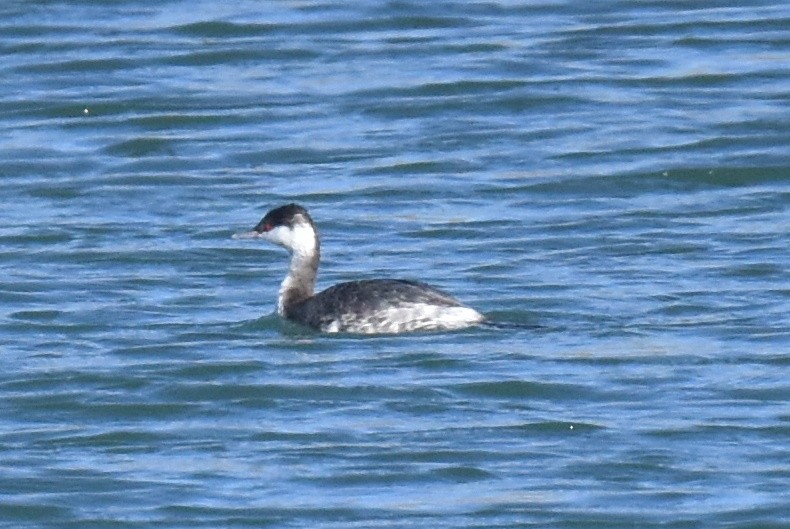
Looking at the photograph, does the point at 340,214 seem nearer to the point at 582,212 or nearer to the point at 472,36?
the point at 582,212

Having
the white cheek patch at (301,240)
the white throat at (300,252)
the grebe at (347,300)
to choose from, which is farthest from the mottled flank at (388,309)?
the white cheek patch at (301,240)

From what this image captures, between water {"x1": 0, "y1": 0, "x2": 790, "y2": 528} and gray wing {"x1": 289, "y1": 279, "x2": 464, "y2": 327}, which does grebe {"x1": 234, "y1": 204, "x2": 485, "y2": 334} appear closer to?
gray wing {"x1": 289, "y1": 279, "x2": 464, "y2": 327}

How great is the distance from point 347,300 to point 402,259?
176 centimetres

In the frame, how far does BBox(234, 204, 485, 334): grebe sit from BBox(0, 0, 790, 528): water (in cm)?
11

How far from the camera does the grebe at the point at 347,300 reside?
13320 mm

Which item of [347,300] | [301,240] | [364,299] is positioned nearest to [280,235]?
[301,240]

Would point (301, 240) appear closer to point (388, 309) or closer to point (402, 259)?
point (402, 259)

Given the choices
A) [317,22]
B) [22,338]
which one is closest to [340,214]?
[22,338]

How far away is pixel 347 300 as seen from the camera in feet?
44.7

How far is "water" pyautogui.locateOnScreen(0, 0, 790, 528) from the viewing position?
1088 cm

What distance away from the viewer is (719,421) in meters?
11.5

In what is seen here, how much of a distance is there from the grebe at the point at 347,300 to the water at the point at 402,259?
0.35ft

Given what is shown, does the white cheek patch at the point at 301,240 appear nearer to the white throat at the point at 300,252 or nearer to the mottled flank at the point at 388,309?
the white throat at the point at 300,252

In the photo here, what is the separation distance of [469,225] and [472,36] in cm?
588
